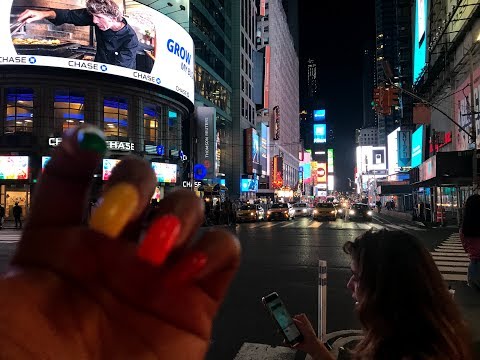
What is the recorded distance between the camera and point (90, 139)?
985 millimetres

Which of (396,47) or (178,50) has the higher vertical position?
(396,47)

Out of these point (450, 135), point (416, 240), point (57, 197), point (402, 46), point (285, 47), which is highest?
point (285, 47)

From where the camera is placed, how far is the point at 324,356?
2.35 m

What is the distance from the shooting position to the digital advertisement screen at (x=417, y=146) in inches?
2133

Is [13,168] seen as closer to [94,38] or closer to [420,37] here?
[94,38]

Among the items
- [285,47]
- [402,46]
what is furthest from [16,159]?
[285,47]

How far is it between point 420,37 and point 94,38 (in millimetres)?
38336

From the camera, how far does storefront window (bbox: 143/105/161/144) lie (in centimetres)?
3926

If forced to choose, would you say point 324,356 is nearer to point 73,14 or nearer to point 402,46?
point 73,14

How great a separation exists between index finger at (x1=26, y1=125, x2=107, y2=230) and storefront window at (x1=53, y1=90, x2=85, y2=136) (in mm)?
34614

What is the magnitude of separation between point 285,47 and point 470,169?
107 m

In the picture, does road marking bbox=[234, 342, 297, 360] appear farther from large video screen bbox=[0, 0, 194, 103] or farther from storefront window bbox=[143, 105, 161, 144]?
storefront window bbox=[143, 105, 161, 144]


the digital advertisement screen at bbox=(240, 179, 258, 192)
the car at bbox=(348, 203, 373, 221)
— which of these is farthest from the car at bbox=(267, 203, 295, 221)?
the digital advertisement screen at bbox=(240, 179, 258, 192)

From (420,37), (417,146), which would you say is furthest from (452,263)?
(417,146)
